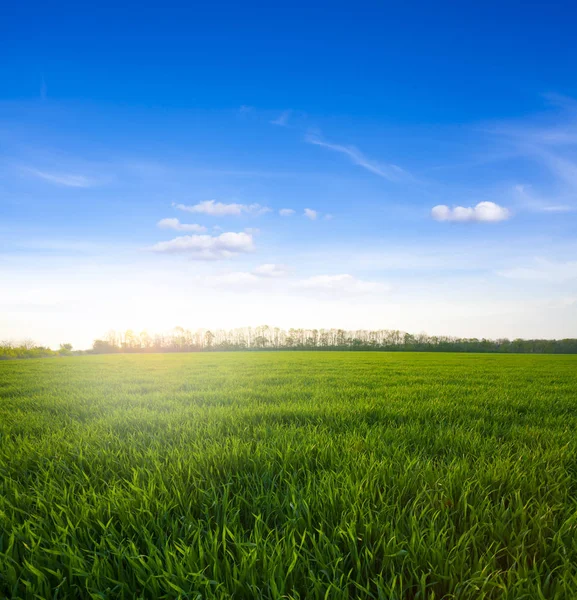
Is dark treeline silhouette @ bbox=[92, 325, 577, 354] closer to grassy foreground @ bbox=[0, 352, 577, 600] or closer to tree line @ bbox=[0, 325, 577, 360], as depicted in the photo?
tree line @ bbox=[0, 325, 577, 360]

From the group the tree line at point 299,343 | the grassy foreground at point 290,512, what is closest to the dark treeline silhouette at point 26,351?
the tree line at point 299,343

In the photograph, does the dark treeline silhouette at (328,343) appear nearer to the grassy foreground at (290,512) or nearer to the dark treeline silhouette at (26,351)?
the dark treeline silhouette at (26,351)

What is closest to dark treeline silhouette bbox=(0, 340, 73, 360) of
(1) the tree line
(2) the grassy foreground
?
(1) the tree line

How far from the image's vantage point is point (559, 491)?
7.48ft

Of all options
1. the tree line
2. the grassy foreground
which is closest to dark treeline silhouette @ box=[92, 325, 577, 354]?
the tree line

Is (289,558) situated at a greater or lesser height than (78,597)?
greater

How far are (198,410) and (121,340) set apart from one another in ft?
309

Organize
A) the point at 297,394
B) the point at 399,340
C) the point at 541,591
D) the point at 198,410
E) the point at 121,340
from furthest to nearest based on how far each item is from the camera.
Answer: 1. the point at 399,340
2. the point at 121,340
3. the point at 297,394
4. the point at 198,410
5. the point at 541,591

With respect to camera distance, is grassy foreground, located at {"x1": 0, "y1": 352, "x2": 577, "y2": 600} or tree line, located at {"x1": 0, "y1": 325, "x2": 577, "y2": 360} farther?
tree line, located at {"x1": 0, "y1": 325, "x2": 577, "y2": 360}

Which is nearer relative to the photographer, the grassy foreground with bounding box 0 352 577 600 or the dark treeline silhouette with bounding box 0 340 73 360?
the grassy foreground with bounding box 0 352 577 600

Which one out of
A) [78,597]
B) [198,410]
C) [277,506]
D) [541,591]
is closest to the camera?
[541,591]

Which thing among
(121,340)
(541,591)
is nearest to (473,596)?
(541,591)

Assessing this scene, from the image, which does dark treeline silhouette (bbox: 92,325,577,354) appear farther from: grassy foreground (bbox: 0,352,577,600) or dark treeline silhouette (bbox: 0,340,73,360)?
grassy foreground (bbox: 0,352,577,600)

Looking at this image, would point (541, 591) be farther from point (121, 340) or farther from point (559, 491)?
point (121, 340)
